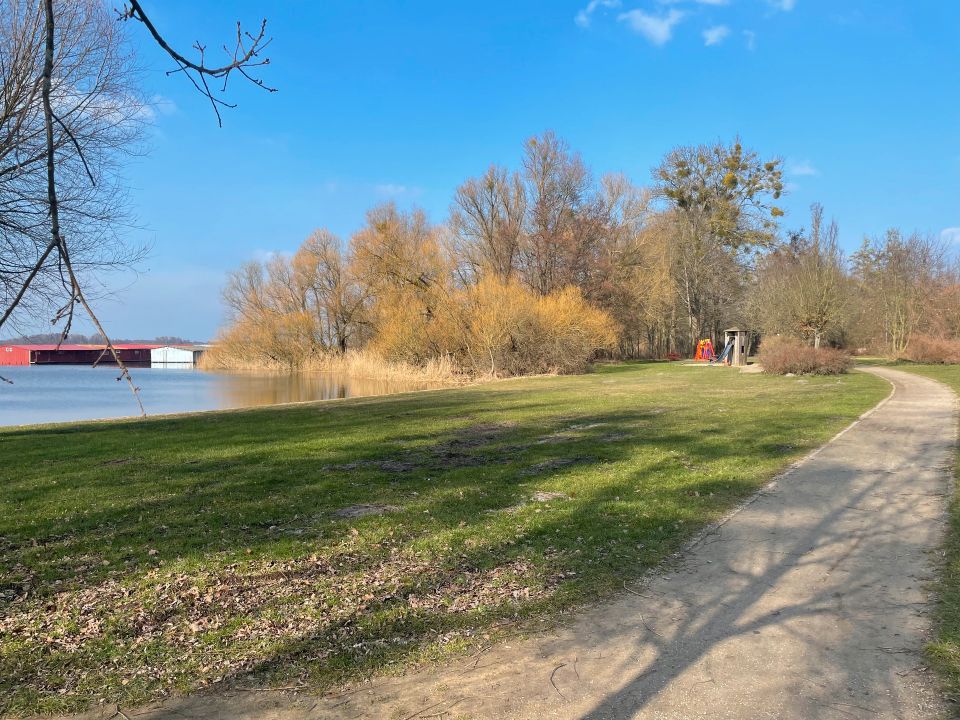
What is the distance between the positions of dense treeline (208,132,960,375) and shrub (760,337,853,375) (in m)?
4.30

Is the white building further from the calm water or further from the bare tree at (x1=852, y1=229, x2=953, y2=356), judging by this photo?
the bare tree at (x1=852, y1=229, x2=953, y2=356)

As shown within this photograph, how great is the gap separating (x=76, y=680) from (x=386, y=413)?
12.5 meters

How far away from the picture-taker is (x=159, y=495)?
6.77m

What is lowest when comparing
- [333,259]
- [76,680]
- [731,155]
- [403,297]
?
[76,680]

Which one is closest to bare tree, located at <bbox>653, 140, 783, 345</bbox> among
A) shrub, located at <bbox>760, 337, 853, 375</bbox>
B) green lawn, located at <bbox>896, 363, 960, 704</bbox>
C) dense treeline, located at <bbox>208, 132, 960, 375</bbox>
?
dense treeline, located at <bbox>208, 132, 960, 375</bbox>

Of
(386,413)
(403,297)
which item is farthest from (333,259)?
(386,413)

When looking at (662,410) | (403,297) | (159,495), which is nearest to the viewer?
(159,495)

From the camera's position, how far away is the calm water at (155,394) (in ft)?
66.6

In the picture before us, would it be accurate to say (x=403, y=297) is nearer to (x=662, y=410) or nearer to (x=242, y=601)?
(x=662, y=410)

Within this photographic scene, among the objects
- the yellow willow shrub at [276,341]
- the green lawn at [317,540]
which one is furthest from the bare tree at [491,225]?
the green lawn at [317,540]

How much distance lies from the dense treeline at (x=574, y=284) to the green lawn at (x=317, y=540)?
2046 centimetres

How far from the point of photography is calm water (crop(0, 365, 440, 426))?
66.6 feet

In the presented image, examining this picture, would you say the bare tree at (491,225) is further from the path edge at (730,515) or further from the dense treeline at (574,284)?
the path edge at (730,515)

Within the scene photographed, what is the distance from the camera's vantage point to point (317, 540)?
5152mm
